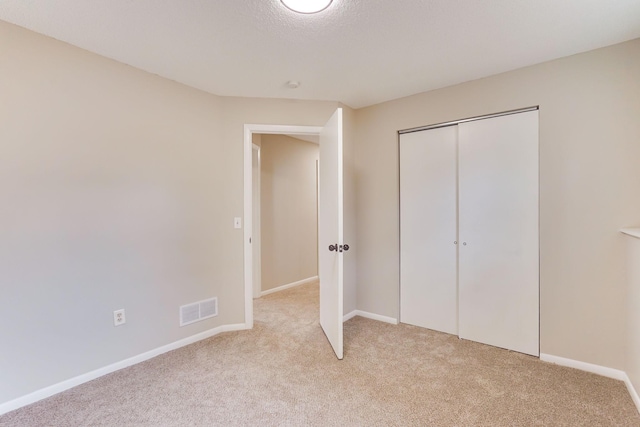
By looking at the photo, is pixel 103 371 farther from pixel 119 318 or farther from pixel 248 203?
pixel 248 203

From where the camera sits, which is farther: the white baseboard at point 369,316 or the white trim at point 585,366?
the white baseboard at point 369,316

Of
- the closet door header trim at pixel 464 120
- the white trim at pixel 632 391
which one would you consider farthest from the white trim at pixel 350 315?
the white trim at pixel 632 391

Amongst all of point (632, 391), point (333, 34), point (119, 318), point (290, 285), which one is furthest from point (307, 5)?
point (290, 285)

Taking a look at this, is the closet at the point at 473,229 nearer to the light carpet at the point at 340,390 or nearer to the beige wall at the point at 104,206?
the light carpet at the point at 340,390

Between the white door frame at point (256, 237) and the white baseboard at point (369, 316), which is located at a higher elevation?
the white door frame at point (256, 237)

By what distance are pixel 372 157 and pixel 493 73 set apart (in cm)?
128

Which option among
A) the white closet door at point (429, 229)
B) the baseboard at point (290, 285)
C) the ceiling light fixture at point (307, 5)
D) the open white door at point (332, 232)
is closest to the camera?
the ceiling light fixture at point (307, 5)

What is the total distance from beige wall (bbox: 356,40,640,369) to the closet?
10cm

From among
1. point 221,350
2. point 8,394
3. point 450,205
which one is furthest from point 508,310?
point 8,394

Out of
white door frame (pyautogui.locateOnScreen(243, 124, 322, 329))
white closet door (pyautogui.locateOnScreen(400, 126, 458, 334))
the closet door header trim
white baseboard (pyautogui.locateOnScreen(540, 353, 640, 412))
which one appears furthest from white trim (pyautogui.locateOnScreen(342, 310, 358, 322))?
the closet door header trim

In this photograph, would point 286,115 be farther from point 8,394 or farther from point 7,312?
point 8,394

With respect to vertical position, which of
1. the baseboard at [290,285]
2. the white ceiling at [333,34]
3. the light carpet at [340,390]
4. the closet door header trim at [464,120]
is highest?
the white ceiling at [333,34]

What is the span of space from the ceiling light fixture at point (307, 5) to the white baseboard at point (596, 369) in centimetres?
286

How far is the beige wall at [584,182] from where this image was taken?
2.05 meters
